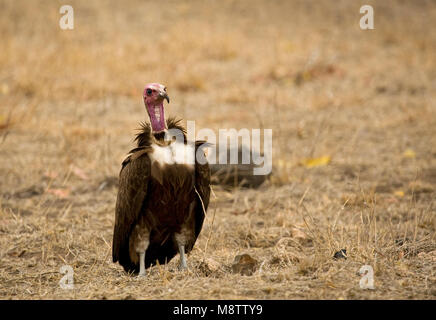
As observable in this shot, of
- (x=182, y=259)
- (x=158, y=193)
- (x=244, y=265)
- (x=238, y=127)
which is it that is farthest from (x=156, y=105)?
(x=238, y=127)

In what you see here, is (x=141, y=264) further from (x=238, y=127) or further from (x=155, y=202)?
(x=238, y=127)

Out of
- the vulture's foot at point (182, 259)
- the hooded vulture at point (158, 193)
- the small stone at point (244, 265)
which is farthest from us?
the vulture's foot at point (182, 259)

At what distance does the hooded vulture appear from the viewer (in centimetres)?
368

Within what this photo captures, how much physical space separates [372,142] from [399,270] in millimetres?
4081

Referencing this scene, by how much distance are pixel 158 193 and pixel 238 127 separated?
4308mm

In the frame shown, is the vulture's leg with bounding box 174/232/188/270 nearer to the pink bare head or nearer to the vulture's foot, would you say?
the vulture's foot

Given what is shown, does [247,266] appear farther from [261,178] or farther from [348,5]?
[348,5]

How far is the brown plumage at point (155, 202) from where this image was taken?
12.1 ft

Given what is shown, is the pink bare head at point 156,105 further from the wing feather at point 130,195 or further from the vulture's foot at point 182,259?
the vulture's foot at point 182,259

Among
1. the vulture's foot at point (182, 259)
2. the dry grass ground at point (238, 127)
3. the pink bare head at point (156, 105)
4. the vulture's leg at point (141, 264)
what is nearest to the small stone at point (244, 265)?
the dry grass ground at point (238, 127)

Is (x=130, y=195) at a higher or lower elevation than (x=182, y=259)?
higher

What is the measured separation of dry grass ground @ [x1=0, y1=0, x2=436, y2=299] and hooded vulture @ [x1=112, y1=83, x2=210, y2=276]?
6.4 inches

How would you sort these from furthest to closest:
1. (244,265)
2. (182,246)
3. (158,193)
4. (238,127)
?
(238,127)
(182,246)
(244,265)
(158,193)

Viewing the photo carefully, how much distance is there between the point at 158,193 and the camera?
3.71m
